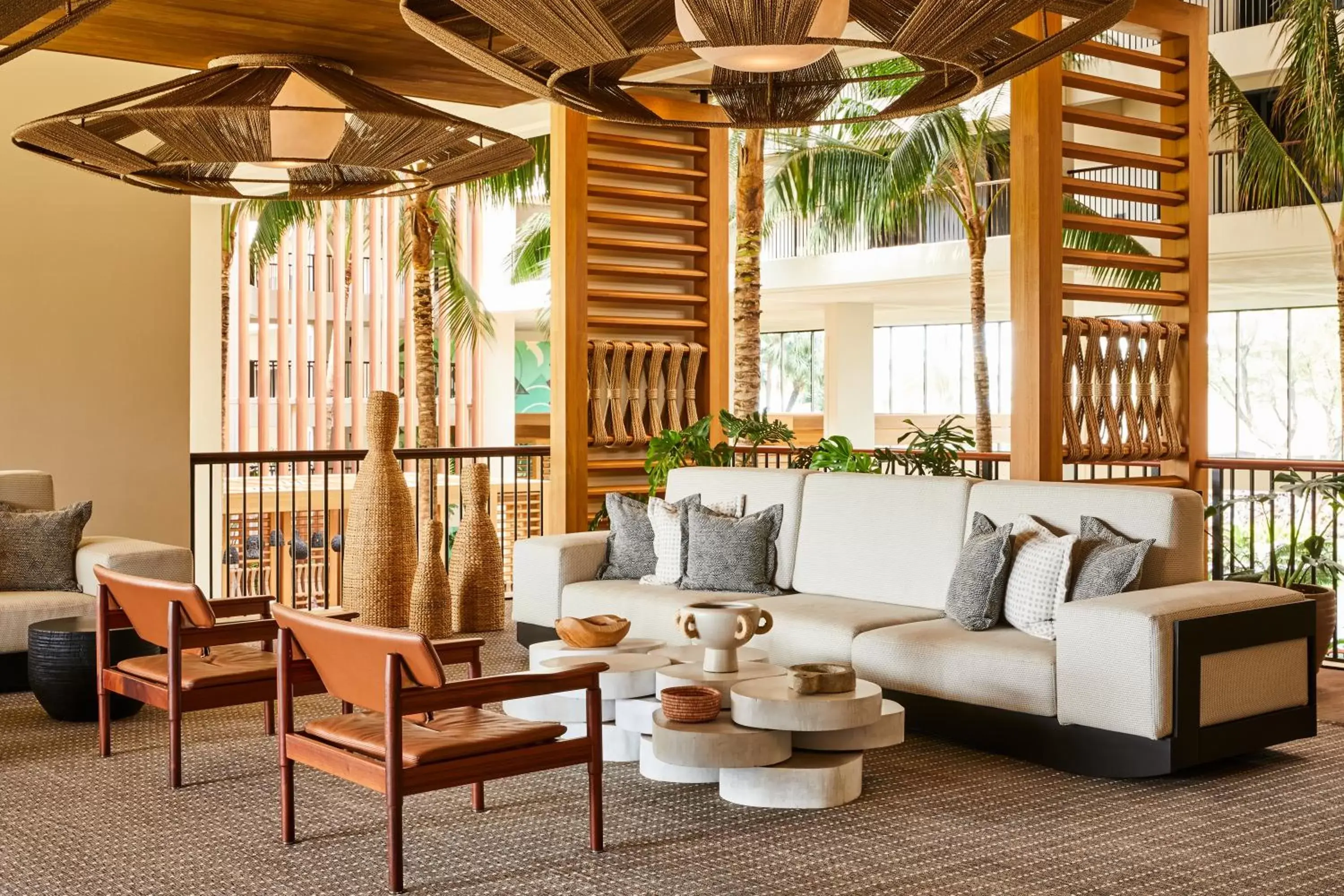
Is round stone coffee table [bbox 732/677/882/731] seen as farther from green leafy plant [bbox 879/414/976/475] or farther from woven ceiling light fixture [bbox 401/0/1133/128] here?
green leafy plant [bbox 879/414/976/475]

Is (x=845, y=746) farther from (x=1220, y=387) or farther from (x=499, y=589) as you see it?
(x=1220, y=387)

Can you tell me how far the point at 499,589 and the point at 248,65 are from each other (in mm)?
3621

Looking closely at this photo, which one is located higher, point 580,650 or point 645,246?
point 645,246

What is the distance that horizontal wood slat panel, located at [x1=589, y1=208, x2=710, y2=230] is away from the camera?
25.4 ft

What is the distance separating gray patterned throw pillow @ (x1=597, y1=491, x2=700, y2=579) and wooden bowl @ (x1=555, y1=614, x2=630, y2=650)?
1345 mm

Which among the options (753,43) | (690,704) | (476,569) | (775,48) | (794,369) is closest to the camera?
(753,43)

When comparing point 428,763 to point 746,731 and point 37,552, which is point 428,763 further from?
point 37,552

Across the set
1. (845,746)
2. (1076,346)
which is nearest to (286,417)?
(1076,346)

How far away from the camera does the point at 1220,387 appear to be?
20547mm

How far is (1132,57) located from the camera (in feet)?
22.0

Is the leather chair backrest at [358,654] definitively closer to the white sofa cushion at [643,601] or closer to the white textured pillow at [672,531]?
the white sofa cushion at [643,601]

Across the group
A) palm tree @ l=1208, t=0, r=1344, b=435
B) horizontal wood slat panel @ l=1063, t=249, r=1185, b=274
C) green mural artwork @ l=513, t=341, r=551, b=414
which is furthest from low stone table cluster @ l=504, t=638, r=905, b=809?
green mural artwork @ l=513, t=341, r=551, b=414

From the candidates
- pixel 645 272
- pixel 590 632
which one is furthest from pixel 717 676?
pixel 645 272

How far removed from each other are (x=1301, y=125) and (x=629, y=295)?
703cm
